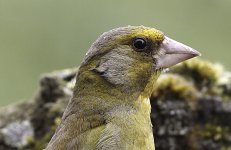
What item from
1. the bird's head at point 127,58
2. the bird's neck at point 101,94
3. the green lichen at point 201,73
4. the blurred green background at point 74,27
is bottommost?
the bird's neck at point 101,94

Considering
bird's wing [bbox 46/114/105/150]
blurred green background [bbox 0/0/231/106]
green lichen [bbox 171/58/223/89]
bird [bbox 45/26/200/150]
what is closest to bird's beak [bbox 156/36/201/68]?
bird [bbox 45/26/200/150]

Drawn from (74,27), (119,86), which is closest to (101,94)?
(119,86)

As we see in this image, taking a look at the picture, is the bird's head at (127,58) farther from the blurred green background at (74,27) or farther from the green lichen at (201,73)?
the blurred green background at (74,27)

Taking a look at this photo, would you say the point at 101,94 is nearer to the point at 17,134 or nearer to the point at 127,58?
the point at 127,58

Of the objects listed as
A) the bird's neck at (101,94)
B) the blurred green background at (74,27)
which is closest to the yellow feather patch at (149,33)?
the bird's neck at (101,94)

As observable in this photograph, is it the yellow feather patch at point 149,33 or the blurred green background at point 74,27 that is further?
the blurred green background at point 74,27

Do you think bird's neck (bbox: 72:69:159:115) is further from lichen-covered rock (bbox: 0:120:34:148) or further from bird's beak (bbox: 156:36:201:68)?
lichen-covered rock (bbox: 0:120:34:148)
